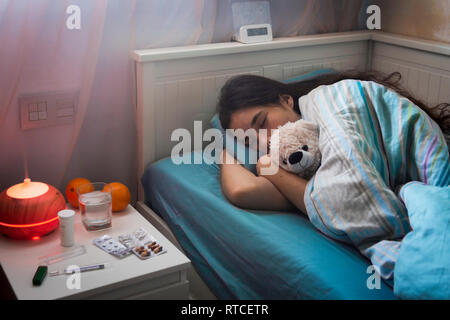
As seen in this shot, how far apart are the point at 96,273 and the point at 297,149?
631mm

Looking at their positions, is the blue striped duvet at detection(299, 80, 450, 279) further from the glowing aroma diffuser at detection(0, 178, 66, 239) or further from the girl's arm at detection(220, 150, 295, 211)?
the glowing aroma diffuser at detection(0, 178, 66, 239)

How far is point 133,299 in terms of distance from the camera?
4.27 ft

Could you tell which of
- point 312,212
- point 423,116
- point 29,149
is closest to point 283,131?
point 312,212

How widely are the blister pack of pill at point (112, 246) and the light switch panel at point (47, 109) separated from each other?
47cm

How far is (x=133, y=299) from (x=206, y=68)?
2.99 feet

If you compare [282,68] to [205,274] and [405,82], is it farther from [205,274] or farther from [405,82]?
[205,274]

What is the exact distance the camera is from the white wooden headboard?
179cm

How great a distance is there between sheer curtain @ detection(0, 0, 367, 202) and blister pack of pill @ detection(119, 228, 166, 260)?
1.47ft

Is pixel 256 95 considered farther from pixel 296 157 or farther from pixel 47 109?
pixel 47 109

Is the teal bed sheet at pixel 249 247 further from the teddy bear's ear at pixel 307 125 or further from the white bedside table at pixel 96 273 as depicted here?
the teddy bear's ear at pixel 307 125

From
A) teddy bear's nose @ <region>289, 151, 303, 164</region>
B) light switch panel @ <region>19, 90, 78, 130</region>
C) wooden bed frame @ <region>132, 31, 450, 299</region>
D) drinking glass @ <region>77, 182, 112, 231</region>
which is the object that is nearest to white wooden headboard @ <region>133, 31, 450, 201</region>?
wooden bed frame @ <region>132, 31, 450, 299</region>

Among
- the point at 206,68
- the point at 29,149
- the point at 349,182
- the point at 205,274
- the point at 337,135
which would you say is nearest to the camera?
the point at 349,182

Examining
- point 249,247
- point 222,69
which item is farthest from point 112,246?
point 222,69

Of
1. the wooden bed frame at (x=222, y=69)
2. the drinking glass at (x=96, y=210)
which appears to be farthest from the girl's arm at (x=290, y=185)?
the drinking glass at (x=96, y=210)
